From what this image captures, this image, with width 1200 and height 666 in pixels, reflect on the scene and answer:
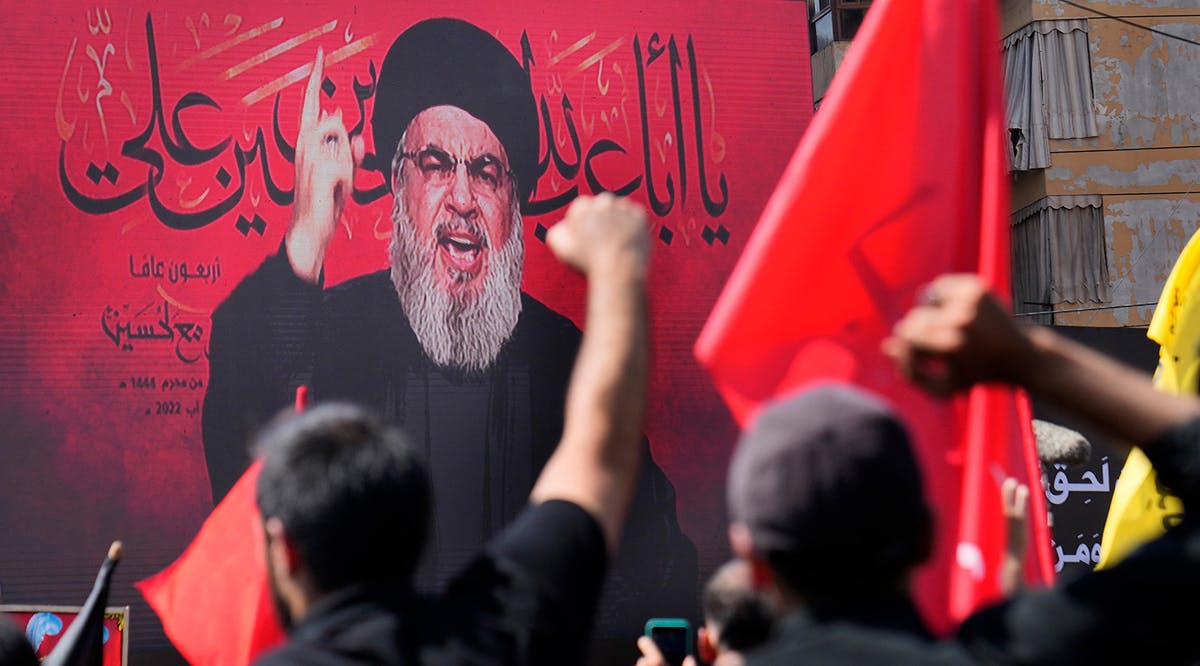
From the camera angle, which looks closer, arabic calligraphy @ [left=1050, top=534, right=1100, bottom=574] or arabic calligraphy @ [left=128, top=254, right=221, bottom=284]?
arabic calligraphy @ [left=1050, top=534, right=1100, bottom=574]

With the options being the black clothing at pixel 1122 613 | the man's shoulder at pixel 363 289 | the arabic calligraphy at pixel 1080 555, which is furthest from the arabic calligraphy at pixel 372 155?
the black clothing at pixel 1122 613

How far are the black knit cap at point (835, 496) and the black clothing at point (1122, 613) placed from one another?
5cm

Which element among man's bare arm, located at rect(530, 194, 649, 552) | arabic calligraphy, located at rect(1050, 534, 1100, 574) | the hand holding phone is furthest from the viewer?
arabic calligraphy, located at rect(1050, 534, 1100, 574)

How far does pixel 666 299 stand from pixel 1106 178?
6350mm

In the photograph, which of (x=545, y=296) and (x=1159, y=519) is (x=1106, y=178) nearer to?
(x=545, y=296)

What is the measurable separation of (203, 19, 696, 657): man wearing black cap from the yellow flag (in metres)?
6.68

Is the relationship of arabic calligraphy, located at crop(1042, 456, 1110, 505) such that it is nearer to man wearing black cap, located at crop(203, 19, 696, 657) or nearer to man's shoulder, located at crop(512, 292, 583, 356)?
man wearing black cap, located at crop(203, 19, 696, 657)

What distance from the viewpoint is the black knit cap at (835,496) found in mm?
1110

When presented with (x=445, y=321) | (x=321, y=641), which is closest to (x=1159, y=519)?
(x=321, y=641)

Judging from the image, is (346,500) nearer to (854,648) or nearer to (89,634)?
(854,648)

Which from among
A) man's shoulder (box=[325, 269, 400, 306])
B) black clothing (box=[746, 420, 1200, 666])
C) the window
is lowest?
black clothing (box=[746, 420, 1200, 666])

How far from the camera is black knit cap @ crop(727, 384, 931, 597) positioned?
1.11m

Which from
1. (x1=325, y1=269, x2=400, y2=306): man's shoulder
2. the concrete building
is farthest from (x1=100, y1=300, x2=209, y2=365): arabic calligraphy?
the concrete building

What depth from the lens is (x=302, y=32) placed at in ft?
34.8
